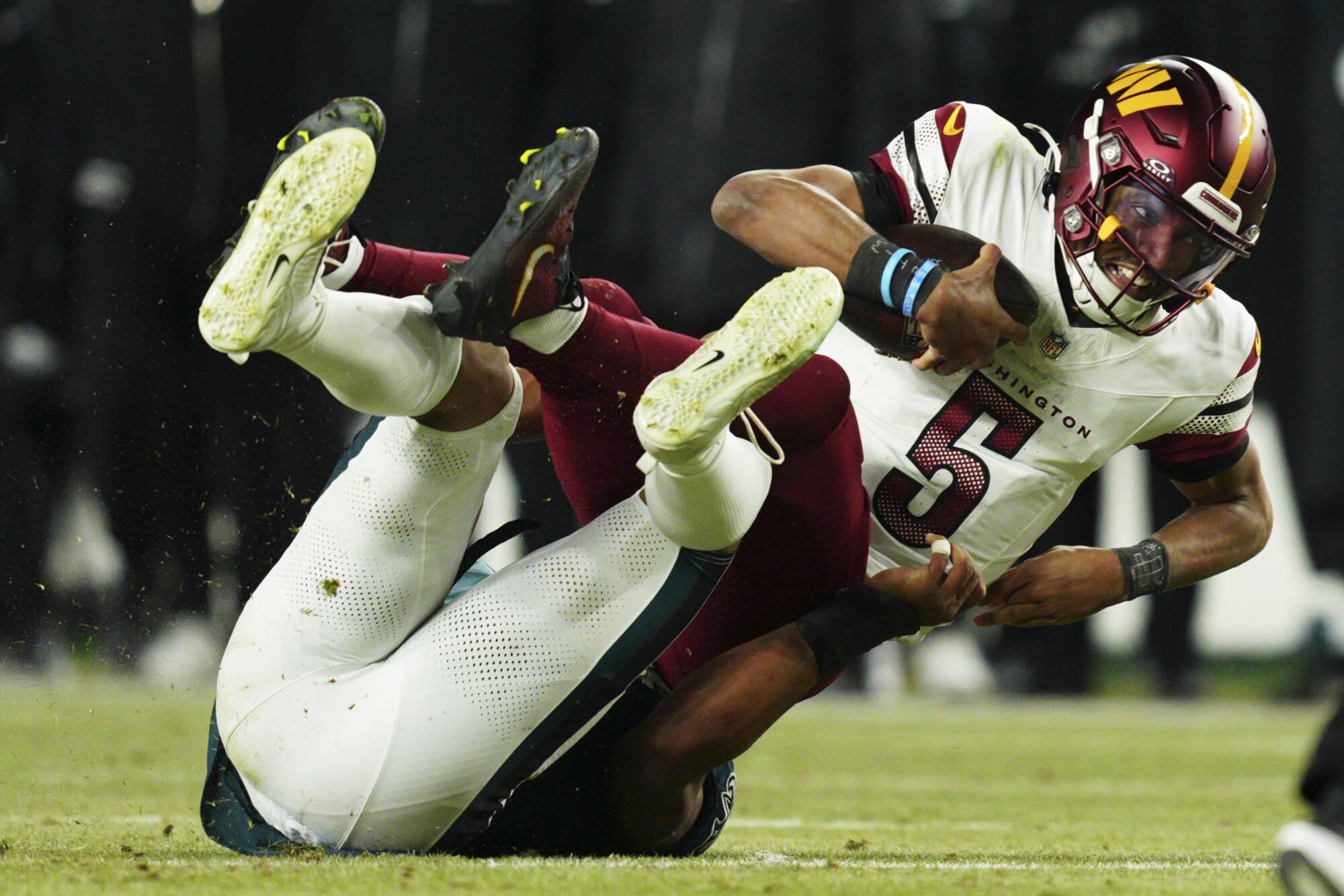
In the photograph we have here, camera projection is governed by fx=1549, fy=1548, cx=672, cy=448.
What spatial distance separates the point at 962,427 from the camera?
1.96 meters

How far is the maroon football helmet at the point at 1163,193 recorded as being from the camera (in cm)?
182

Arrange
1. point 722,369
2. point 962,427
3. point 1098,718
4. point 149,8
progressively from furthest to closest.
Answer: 1. point 1098,718
2. point 149,8
3. point 962,427
4. point 722,369

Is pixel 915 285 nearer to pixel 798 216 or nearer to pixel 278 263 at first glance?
pixel 798 216

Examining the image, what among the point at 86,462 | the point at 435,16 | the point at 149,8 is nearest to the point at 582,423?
the point at 86,462

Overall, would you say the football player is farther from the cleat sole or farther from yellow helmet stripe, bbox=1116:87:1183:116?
yellow helmet stripe, bbox=1116:87:1183:116

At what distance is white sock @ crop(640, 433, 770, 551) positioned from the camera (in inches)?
58.5

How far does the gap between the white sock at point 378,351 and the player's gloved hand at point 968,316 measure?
543 millimetres

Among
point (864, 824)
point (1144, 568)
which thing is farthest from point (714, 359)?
point (864, 824)

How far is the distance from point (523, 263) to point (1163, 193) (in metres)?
0.79

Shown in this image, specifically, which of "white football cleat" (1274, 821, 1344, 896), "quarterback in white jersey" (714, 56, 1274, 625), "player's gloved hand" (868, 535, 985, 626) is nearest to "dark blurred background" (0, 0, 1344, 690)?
"quarterback in white jersey" (714, 56, 1274, 625)

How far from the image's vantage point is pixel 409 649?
5.25 feet

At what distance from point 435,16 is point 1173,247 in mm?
4155

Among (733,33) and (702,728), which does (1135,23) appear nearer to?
(733,33)

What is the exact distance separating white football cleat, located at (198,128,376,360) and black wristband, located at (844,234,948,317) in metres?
0.60
